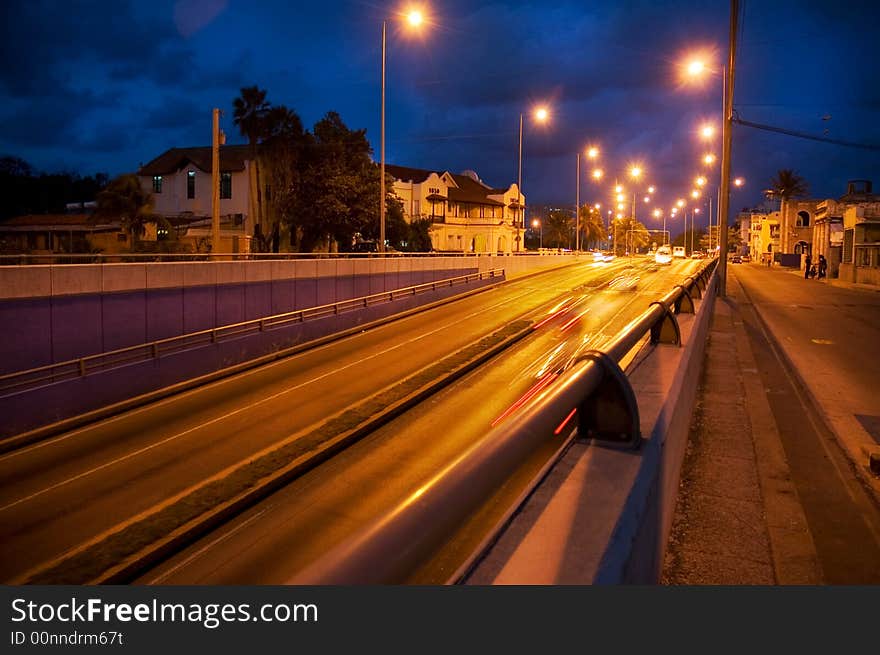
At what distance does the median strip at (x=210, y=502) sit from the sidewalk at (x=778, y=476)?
256 inches

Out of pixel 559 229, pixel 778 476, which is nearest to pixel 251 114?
pixel 778 476

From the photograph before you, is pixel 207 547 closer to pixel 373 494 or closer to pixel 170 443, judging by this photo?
pixel 373 494

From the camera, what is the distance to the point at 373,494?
10.5m

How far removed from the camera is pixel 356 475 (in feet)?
37.7

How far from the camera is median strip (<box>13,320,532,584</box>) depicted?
8430mm

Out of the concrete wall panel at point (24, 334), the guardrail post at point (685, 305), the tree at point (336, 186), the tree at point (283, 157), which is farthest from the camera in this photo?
the tree at point (283, 157)

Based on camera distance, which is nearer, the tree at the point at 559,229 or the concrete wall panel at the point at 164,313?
the concrete wall panel at the point at 164,313

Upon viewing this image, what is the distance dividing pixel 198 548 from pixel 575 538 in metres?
7.68

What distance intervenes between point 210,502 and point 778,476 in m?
7.77

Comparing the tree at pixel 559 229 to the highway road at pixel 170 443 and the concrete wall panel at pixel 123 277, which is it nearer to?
the highway road at pixel 170 443

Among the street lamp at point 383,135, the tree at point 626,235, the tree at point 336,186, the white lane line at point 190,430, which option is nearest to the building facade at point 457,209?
the tree at point 336,186

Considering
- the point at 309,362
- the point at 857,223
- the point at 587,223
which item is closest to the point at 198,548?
the point at 309,362

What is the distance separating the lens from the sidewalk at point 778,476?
16.9 ft

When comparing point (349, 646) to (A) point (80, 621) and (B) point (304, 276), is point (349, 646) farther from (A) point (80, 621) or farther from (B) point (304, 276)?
(B) point (304, 276)
